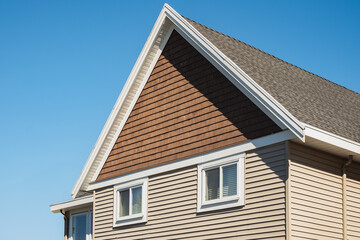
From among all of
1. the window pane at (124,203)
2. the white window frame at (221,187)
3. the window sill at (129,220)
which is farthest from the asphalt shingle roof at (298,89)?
the window pane at (124,203)

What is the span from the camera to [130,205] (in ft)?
66.9

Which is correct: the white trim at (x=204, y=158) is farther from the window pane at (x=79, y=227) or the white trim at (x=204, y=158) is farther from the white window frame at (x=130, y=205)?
the window pane at (x=79, y=227)

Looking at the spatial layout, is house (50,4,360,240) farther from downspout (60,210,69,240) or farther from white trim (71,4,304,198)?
downspout (60,210,69,240)

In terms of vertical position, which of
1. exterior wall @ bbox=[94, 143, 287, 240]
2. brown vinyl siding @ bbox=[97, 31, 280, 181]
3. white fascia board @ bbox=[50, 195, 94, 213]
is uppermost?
brown vinyl siding @ bbox=[97, 31, 280, 181]

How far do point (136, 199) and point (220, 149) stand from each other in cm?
424

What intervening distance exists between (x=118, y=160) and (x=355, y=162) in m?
8.12

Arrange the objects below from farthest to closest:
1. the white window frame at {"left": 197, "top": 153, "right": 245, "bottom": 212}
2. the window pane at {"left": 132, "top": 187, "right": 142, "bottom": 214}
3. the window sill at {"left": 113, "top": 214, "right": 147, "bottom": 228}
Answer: the window pane at {"left": 132, "top": 187, "right": 142, "bottom": 214} → the window sill at {"left": 113, "top": 214, "right": 147, "bottom": 228} → the white window frame at {"left": 197, "top": 153, "right": 245, "bottom": 212}

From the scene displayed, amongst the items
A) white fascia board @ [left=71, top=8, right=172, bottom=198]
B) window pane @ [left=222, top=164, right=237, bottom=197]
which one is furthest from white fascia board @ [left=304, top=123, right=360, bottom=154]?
white fascia board @ [left=71, top=8, right=172, bottom=198]

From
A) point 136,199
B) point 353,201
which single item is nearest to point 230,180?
point 353,201

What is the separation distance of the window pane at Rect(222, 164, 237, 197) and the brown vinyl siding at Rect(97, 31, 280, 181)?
686 millimetres

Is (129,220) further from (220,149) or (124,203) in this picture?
(220,149)

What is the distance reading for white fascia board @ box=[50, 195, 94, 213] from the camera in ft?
78.6

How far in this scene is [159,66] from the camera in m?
20.6

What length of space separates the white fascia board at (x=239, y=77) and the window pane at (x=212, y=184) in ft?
8.11
